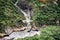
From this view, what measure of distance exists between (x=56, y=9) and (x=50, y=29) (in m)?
7.32

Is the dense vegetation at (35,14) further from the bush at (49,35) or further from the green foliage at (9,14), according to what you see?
the bush at (49,35)

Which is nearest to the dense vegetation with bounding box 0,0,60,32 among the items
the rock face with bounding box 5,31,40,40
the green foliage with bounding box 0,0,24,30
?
the green foliage with bounding box 0,0,24,30

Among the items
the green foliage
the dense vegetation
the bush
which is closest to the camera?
the bush

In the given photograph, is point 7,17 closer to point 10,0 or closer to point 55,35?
point 10,0

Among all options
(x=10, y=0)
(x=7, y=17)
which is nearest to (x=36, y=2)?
(x=10, y=0)

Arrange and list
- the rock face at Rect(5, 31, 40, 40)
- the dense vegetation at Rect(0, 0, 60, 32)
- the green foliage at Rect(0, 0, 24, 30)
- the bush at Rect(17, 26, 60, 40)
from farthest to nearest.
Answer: the dense vegetation at Rect(0, 0, 60, 32) < the green foliage at Rect(0, 0, 24, 30) < the rock face at Rect(5, 31, 40, 40) < the bush at Rect(17, 26, 60, 40)

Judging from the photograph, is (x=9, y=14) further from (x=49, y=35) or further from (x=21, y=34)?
(x=49, y=35)

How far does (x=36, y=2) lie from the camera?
27.7 m

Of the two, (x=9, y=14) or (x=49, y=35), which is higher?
(x=9, y=14)

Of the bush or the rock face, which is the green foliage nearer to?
the rock face

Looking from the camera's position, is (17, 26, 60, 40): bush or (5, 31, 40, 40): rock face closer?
(17, 26, 60, 40): bush

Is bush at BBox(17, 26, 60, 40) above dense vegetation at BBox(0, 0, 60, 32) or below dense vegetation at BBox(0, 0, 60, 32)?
below

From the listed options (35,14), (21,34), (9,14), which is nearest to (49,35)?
(21,34)

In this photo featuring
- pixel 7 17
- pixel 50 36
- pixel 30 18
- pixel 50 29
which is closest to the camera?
pixel 50 36
